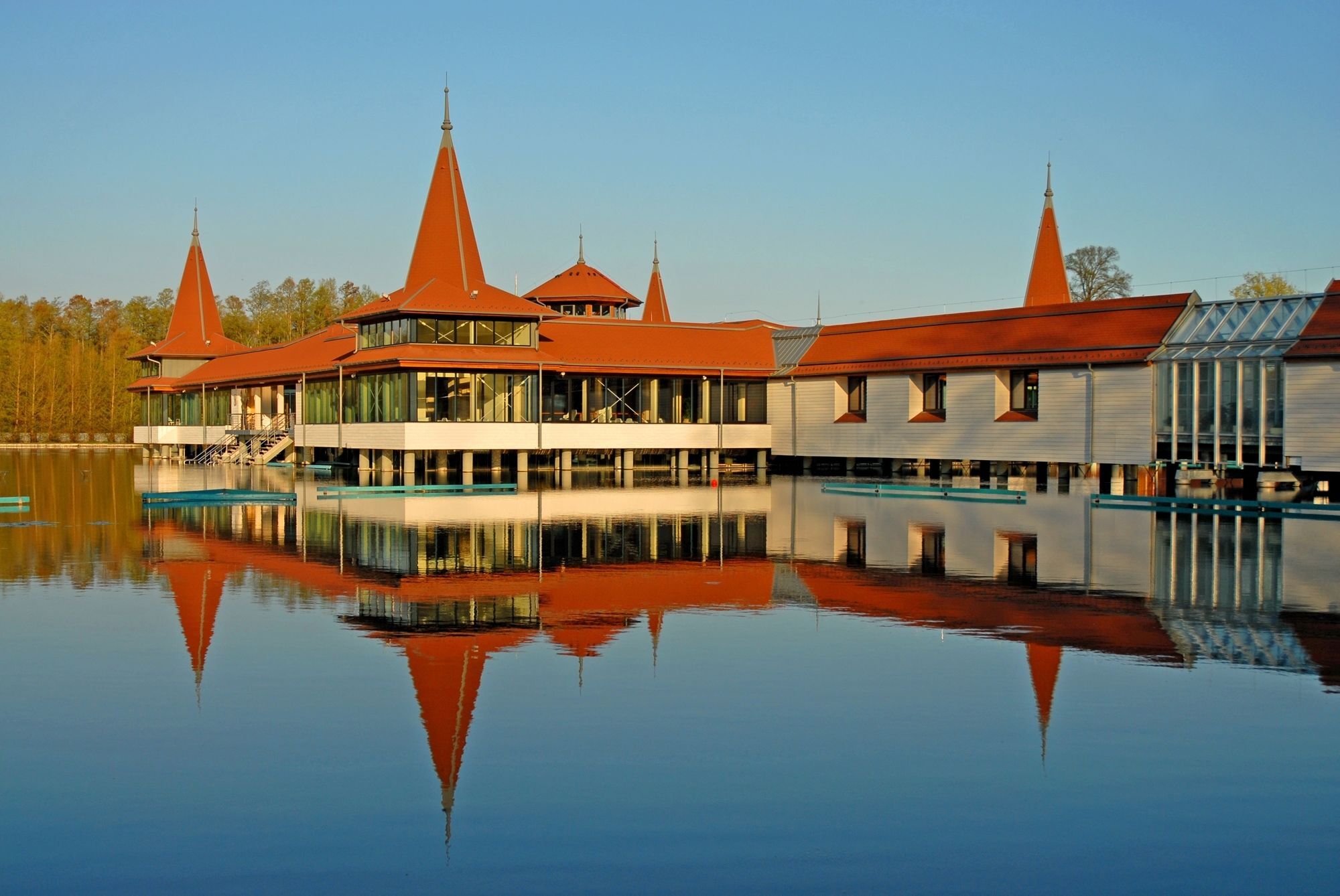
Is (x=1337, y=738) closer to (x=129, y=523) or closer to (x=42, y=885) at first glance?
(x=42, y=885)

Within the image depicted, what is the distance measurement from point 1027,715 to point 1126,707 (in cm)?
82

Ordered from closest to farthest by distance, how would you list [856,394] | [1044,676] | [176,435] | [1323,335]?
[1044,676] < [1323,335] < [856,394] < [176,435]

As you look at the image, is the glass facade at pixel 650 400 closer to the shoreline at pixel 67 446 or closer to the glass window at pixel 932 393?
the glass window at pixel 932 393

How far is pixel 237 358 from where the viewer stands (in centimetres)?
6456

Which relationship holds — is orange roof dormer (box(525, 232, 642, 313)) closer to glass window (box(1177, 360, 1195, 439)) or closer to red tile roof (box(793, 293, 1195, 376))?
red tile roof (box(793, 293, 1195, 376))

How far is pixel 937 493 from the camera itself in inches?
1272

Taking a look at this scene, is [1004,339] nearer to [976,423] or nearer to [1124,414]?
[976,423]

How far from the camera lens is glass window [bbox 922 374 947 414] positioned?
48.1m

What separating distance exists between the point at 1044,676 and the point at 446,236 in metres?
43.4

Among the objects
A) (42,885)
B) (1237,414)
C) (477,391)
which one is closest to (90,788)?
(42,885)

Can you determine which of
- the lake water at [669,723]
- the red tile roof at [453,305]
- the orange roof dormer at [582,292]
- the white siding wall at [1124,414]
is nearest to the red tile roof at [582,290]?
the orange roof dormer at [582,292]

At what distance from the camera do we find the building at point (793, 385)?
126 ft

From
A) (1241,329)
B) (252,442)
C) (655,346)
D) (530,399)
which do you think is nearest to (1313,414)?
(1241,329)

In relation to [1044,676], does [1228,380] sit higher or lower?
higher
